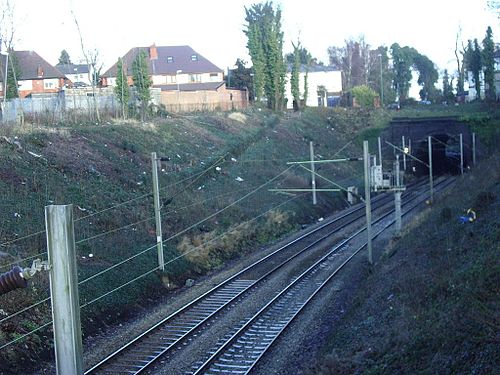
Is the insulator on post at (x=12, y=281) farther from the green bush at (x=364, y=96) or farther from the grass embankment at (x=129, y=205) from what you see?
the green bush at (x=364, y=96)

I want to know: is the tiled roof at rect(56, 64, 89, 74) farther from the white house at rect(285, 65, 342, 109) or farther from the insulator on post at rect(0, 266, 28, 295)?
the insulator on post at rect(0, 266, 28, 295)

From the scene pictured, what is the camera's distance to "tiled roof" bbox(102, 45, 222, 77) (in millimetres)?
70869

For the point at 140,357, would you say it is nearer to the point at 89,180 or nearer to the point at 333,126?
the point at 89,180

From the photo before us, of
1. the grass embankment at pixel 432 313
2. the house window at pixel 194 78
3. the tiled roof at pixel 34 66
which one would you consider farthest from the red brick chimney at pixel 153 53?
→ the grass embankment at pixel 432 313

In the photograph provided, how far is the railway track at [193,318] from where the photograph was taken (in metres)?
14.0

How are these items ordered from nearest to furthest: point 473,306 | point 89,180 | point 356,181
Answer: point 473,306, point 89,180, point 356,181

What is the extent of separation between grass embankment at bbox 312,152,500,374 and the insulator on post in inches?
252

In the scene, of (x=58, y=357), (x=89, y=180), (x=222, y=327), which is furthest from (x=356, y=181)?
(x=58, y=357)

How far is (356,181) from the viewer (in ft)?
164

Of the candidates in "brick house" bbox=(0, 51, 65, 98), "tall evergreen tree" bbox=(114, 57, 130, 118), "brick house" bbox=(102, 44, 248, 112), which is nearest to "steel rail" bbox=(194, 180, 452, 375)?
"tall evergreen tree" bbox=(114, 57, 130, 118)

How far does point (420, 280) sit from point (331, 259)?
10.9 meters

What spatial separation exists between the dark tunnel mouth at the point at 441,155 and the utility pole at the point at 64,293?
184 feet

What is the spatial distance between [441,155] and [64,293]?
62.4 m

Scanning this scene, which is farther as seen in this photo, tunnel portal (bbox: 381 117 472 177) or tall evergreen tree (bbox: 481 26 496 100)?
tall evergreen tree (bbox: 481 26 496 100)
